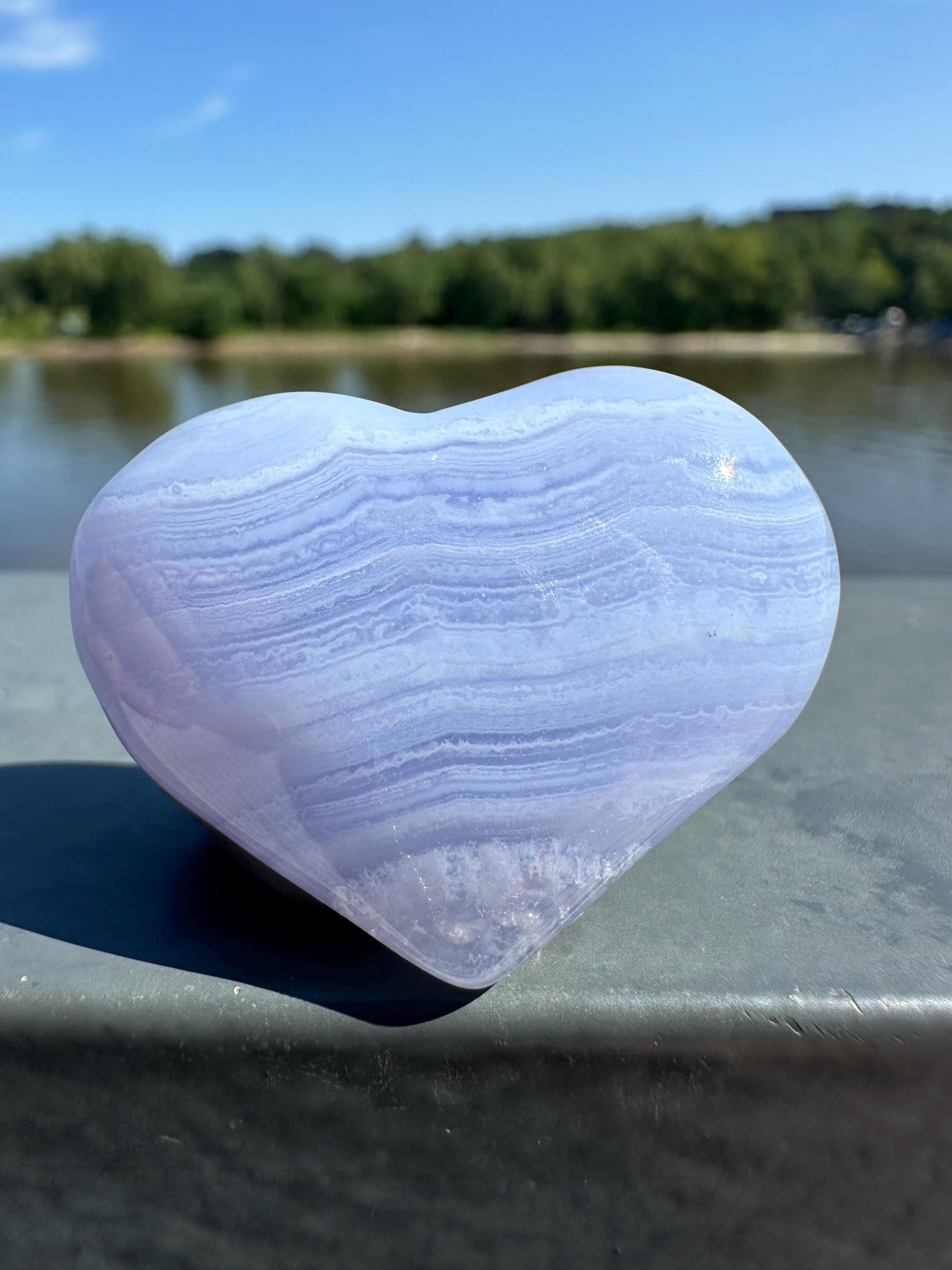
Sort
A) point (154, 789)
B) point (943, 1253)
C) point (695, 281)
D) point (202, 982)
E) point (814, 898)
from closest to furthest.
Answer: point (943, 1253)
point (202, 982)
point (814, 898)
point (154, 789)
point (695, 281)

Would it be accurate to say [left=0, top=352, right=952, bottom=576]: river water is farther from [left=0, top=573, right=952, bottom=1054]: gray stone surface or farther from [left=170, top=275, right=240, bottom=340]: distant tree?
[left=170, top=275, right=240, bottom=340]: distant tree

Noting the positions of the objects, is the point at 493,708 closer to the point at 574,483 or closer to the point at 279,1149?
the point at 574,483

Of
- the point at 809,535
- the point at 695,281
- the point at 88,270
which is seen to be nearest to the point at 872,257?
the point at 695,281

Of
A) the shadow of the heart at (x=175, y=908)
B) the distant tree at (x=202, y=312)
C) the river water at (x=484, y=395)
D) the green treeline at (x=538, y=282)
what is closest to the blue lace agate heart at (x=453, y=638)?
the shadow of the heart at (x=175, y=908)

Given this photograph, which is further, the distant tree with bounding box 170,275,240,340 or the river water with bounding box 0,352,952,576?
the distant tree with bounding box 170,275,240,340

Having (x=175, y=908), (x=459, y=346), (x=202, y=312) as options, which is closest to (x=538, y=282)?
(x=459, y=346)

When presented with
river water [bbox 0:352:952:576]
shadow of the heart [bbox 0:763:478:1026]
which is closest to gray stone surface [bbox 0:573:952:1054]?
shadow of the heart [bbox 0:763:478:1026]

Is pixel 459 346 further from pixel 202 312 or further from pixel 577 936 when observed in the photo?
pixel 577 936

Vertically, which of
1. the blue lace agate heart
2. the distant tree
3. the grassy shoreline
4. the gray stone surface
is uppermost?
the distant tree
